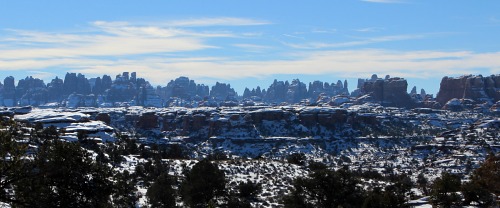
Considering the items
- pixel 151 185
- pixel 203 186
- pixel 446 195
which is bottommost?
pixel 151 185

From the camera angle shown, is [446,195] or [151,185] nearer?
[446,195]

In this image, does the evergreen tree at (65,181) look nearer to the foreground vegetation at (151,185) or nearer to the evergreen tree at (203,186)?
the foreground vegetation at (151,185)

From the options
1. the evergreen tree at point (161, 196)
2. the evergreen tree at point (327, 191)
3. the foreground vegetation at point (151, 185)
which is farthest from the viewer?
the evergreen tree at point (161, 196)

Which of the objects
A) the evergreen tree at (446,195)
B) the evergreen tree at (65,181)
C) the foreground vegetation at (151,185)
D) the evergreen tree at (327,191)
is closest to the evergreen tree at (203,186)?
the foreground vegetation at (151,185)

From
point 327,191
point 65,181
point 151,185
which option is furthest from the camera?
point 151,185

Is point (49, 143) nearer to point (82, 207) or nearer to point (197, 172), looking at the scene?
point (82, 207)

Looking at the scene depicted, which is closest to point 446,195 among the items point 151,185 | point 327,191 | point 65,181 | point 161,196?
point 327,191

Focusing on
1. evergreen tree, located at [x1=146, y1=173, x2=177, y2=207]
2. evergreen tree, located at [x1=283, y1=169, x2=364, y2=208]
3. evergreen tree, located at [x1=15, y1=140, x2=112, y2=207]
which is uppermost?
evergreen tree, located at [x1=15, y1=140, x2=112, y2=207]

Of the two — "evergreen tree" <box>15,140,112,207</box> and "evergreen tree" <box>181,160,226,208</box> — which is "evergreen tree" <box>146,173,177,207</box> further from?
"evergreen tree" <box>15,140,112,207</box>

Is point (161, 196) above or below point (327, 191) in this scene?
below

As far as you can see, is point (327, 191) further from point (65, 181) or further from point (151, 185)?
point (65, 181)

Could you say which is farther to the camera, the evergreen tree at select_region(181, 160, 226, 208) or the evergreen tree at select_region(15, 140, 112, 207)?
the evergreen tree at select_region(181, 160, 226, 208)

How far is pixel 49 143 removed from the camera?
27.5 meters

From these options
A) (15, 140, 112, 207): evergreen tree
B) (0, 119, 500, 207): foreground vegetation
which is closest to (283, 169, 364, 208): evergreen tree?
(0, 119, 500, 207): foreground vegetation
